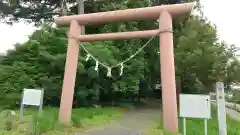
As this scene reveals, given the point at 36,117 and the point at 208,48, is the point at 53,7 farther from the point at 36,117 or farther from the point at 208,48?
the point at 36,117

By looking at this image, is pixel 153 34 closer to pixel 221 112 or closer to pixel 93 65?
pixel 221 112

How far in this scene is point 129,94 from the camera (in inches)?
590

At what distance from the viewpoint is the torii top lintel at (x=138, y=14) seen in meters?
7.65

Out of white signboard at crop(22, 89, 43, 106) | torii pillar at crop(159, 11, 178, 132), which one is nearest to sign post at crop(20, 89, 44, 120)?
white signboard at crop(22, 89, 43, 106)

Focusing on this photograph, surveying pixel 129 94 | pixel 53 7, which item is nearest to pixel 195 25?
pixel 129 94

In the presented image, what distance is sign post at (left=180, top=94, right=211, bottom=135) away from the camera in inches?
231

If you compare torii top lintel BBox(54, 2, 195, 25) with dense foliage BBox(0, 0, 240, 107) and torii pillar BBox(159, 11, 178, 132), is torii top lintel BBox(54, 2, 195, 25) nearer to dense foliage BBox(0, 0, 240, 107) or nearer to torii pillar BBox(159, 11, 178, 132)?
torii pillar BBox(159, 11, 178, 132)

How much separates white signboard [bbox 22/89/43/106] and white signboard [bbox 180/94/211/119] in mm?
4552

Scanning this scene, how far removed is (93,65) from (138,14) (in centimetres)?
590

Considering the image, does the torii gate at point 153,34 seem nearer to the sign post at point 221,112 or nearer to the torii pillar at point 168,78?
the torii pillar at point 168,78

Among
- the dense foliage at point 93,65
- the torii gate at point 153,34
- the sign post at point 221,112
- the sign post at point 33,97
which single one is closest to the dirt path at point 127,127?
the torii gate at point 153,34

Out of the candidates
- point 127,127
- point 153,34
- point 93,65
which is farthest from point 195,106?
point 93,65

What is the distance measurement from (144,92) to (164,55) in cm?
1126

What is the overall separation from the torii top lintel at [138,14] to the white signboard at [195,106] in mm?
2731
